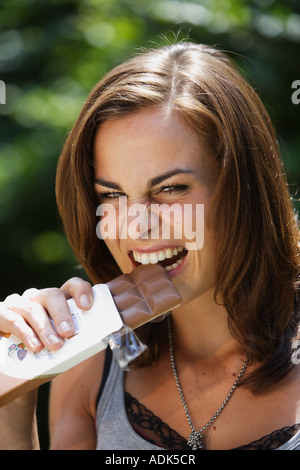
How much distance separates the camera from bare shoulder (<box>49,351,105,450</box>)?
7.06 ft

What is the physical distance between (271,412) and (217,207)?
62 cm

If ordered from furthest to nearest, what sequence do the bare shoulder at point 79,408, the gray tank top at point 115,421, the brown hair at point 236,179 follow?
the bare shoulder at point 79,408 < the gray tank top at point 115,421 < the brown hair at point 236,179

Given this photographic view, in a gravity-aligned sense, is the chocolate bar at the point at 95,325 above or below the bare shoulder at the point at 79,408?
above

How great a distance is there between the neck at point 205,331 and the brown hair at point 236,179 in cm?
8

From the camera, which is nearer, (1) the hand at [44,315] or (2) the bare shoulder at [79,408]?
(1) the hand at [44,315]

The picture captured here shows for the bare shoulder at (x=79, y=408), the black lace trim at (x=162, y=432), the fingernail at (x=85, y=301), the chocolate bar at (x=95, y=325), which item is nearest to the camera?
the chocolate bar at (x=95, y=325)

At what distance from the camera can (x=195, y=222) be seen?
1788mm

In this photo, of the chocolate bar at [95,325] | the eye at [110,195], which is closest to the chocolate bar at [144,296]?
the chocolate bar at [95,325]

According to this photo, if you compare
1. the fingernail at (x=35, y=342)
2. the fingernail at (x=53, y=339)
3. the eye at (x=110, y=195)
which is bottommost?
the fingernail at (x=35, y=342)

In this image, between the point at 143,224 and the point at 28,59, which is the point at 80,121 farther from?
the point at 28,59

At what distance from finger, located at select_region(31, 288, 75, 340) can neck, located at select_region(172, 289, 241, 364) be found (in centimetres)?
52

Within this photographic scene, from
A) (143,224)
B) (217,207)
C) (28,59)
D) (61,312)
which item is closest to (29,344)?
(61,312)

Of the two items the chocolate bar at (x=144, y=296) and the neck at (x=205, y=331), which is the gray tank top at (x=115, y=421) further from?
the chocolate bar at (x=144, y=296)

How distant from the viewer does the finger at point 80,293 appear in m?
1.60
